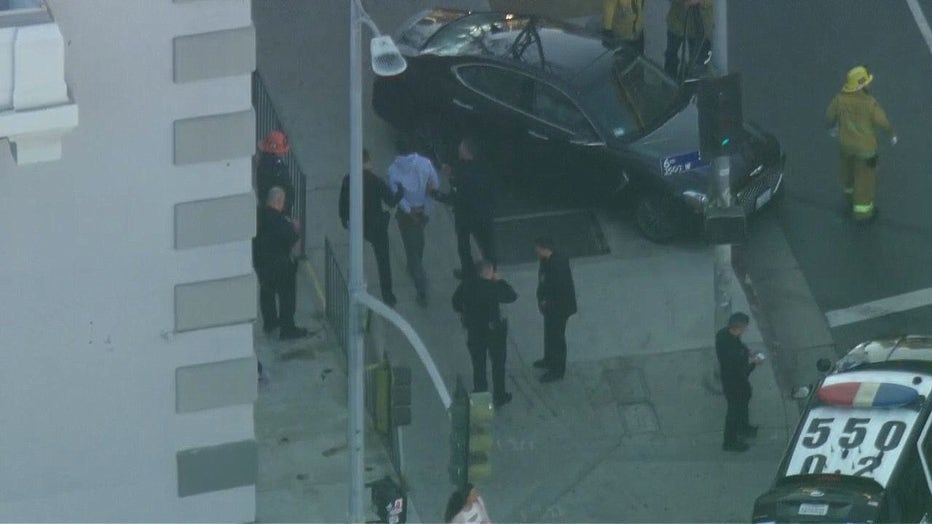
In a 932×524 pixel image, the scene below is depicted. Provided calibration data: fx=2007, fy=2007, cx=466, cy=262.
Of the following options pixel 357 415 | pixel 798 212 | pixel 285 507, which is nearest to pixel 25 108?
pixel 357 415

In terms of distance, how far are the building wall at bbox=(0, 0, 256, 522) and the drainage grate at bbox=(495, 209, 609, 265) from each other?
5694mm

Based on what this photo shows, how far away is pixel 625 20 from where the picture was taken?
22.1 metres

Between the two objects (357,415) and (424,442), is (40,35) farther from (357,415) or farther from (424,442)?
(424,442)

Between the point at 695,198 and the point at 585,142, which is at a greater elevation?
the point at 585,142

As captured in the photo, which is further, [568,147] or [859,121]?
[568,147]

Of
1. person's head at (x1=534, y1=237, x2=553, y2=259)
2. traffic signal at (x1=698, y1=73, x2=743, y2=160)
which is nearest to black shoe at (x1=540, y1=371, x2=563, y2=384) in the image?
person's head at (x1=534, y1=237, x2=553, y2=259)

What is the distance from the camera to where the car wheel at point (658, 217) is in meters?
19.3

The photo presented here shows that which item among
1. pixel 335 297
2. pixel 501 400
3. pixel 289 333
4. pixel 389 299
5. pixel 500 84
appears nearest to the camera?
pixel 501 400

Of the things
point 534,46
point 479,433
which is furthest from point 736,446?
point 534,46

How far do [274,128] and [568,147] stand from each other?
311 cm

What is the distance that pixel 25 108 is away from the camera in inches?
469

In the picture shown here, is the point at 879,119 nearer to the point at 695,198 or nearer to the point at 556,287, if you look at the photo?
the point at 695,198

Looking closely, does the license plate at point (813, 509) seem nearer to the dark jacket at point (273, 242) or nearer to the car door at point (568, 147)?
the dark jacket at point (273, 242)

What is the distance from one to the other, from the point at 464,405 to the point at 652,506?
418cm
